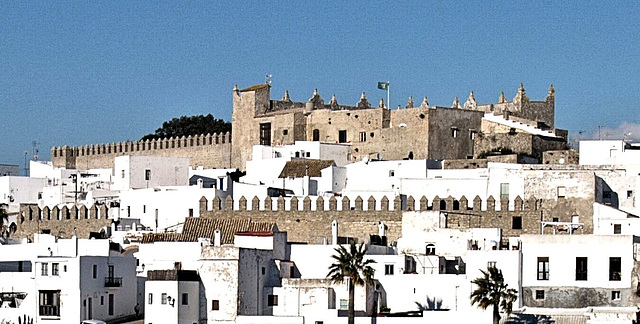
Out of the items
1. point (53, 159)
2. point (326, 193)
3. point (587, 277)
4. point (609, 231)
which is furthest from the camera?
point (53, 159)

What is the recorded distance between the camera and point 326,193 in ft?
180

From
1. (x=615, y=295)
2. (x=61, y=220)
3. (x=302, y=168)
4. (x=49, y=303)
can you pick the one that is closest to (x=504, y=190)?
(x=615, y=295)

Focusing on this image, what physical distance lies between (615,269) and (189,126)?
134 feet

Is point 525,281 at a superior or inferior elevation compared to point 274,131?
inferior

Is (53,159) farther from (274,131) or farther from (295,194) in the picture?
(295,194)

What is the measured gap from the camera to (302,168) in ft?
191

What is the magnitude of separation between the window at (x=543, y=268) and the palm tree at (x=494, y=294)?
1.89 meters

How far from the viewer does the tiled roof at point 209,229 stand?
1877 inches

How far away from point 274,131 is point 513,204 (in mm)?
16671

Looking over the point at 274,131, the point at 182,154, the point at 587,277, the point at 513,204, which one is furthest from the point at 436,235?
the point at 182,154

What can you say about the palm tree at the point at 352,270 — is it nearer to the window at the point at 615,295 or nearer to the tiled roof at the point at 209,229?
the tiled roof at the point at 209,229

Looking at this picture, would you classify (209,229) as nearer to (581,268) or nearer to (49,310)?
(49,310)

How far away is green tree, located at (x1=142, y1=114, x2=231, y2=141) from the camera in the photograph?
7988 centimetres

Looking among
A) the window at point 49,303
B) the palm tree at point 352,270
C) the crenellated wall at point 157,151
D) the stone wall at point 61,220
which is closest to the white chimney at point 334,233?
the palm tree at point 352,270
